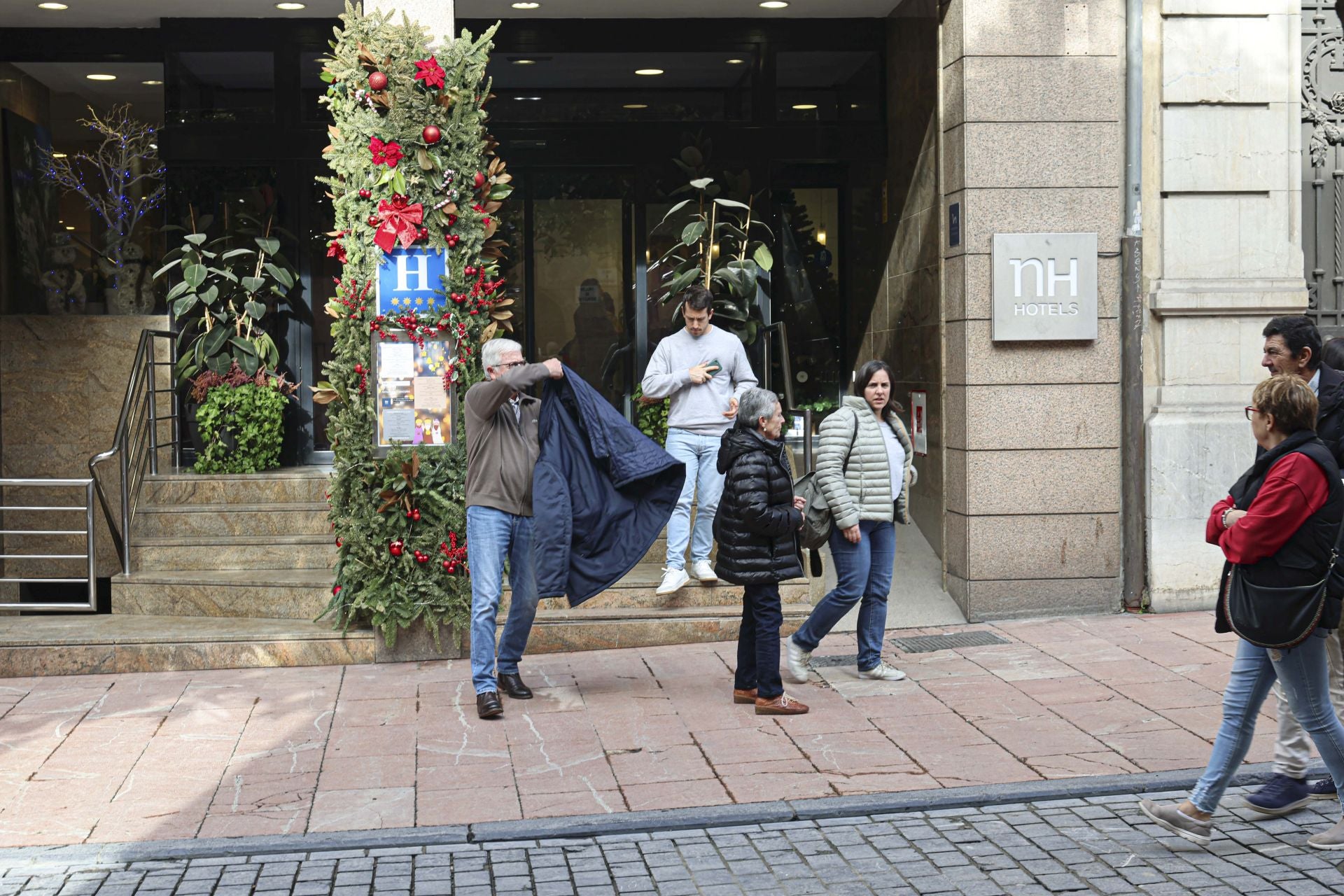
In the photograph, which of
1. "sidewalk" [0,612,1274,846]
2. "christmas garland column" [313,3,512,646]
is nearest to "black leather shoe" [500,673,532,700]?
"sidewalk" [0,612,1274,846]

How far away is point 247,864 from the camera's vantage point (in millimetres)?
5160

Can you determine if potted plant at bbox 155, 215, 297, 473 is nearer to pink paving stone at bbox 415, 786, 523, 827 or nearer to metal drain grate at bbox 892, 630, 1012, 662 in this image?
metal drain grate at bbox 892, 630, 1012, 662

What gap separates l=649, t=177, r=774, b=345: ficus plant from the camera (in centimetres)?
1115

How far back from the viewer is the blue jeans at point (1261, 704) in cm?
502

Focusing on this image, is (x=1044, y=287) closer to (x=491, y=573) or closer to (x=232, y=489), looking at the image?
(x=491, y=573)

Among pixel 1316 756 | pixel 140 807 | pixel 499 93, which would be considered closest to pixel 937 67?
pixel 499 93

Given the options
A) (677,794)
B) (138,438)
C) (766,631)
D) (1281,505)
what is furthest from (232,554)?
(1281,505)

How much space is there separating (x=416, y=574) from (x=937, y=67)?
17.0 feet

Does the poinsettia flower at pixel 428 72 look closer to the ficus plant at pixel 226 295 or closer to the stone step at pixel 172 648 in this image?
the stone step at pixel 172 648

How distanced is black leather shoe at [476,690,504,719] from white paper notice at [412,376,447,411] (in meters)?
2.04

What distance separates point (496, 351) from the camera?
7160 millimetres

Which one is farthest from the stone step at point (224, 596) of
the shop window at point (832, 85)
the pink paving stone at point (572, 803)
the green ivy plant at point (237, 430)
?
the shop window at point (832, 85)

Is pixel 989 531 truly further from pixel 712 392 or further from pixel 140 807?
pixel 140 807

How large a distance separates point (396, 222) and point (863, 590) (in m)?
3.46
